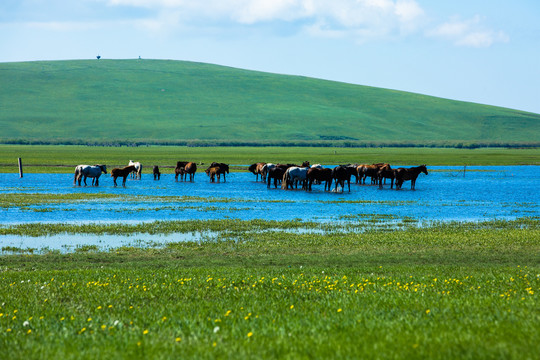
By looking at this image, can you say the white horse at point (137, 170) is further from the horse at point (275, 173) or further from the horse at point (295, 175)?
the horse at point (295, 175)

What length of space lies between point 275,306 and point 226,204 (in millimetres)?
31020

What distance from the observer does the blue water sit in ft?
116

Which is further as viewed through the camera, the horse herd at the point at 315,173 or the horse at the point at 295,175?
the horse at the point at 295,175

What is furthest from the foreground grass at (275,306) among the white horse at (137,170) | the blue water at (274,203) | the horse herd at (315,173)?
the white horse at (137,170)

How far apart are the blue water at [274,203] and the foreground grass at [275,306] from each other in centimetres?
1359

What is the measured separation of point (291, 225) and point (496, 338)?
22.5m

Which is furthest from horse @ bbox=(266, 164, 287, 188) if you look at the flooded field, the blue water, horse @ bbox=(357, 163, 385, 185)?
horse @ bbox=(357, 163, 385, 185)

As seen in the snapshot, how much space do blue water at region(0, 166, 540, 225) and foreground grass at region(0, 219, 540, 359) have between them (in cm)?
1359

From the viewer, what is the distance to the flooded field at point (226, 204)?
32.8m

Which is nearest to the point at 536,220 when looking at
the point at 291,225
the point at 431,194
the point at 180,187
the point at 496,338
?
the point at 291,225

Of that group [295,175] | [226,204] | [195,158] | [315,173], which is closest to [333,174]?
[315,173]

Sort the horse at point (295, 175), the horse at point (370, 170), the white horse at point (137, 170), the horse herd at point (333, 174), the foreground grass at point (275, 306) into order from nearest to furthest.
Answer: the foreground grass at point (275, 306)
the horse herd at point (333, 174)
the horse at point (295, 175)
the horse at point (370, 170)
the white horse at point (137, 170)

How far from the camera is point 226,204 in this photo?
42.7 meters

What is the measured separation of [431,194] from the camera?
52.2m
